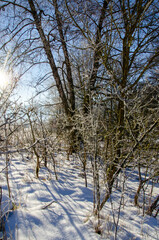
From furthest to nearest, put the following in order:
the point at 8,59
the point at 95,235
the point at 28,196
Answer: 1. the point at 8,59
2. the point at 28,196
3. the point at 95,235

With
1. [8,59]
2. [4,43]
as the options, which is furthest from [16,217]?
[4,43]

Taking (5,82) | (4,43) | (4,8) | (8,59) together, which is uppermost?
(4,8)

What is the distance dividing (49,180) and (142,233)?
2.05m

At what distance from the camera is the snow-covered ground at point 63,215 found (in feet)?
5.06

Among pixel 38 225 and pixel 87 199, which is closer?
pixel 38 225

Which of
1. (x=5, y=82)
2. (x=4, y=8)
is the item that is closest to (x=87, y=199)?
(x=5, y=82)

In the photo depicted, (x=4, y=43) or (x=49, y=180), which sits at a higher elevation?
(x=4, y=43)

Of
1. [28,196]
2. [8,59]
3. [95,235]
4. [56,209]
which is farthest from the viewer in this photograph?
[8,59]

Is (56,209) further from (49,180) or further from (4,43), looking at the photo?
(4,43)

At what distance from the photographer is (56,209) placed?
1.99 metres

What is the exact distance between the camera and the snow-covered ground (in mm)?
1541

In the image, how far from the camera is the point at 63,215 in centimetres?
186

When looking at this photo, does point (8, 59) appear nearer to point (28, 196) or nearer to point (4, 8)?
point (4, 8)

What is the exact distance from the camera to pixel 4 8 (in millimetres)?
4840
